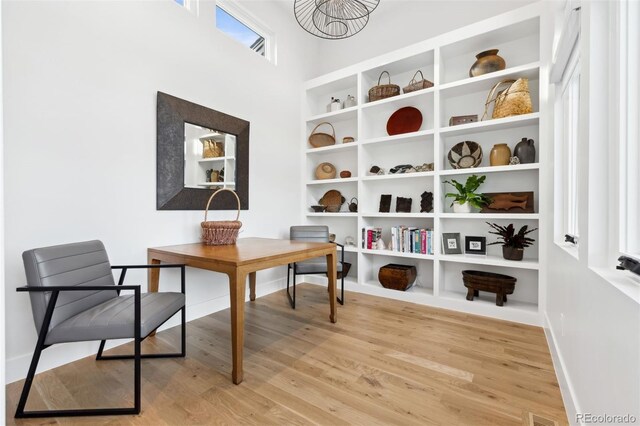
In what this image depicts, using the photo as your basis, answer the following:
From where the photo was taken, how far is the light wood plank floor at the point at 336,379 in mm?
1440

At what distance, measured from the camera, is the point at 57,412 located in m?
1.43

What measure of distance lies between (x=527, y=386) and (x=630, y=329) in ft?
3.51

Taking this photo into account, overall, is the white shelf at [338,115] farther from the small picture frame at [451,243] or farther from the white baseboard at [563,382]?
the white baseboard at [563,382]

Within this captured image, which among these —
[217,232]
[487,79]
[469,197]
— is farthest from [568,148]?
[217,232]

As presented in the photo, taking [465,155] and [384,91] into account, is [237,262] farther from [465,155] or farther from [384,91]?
[384,91]

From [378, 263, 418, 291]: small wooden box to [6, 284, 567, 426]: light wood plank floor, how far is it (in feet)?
2.09

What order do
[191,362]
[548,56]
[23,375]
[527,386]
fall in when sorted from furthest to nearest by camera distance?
[548,56]
[191,362]
[23,375]
[527,386]

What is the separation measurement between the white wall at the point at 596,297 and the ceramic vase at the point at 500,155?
1443mm

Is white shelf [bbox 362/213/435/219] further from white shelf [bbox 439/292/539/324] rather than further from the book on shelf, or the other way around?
white shelf [bbox 439/292/539/324]

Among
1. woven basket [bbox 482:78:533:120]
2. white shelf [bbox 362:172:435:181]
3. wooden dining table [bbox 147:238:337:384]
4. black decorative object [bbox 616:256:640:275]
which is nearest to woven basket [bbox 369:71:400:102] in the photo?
white shelf [bbox 362:172:435:181]

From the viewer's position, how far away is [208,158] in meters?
2.80

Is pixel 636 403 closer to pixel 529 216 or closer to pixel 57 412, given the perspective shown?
pixel 529 216

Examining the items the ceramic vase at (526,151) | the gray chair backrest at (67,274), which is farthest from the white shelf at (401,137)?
the gray chair backrest at (67,274)

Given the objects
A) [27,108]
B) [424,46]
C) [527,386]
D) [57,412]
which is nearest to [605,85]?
[527,386]
